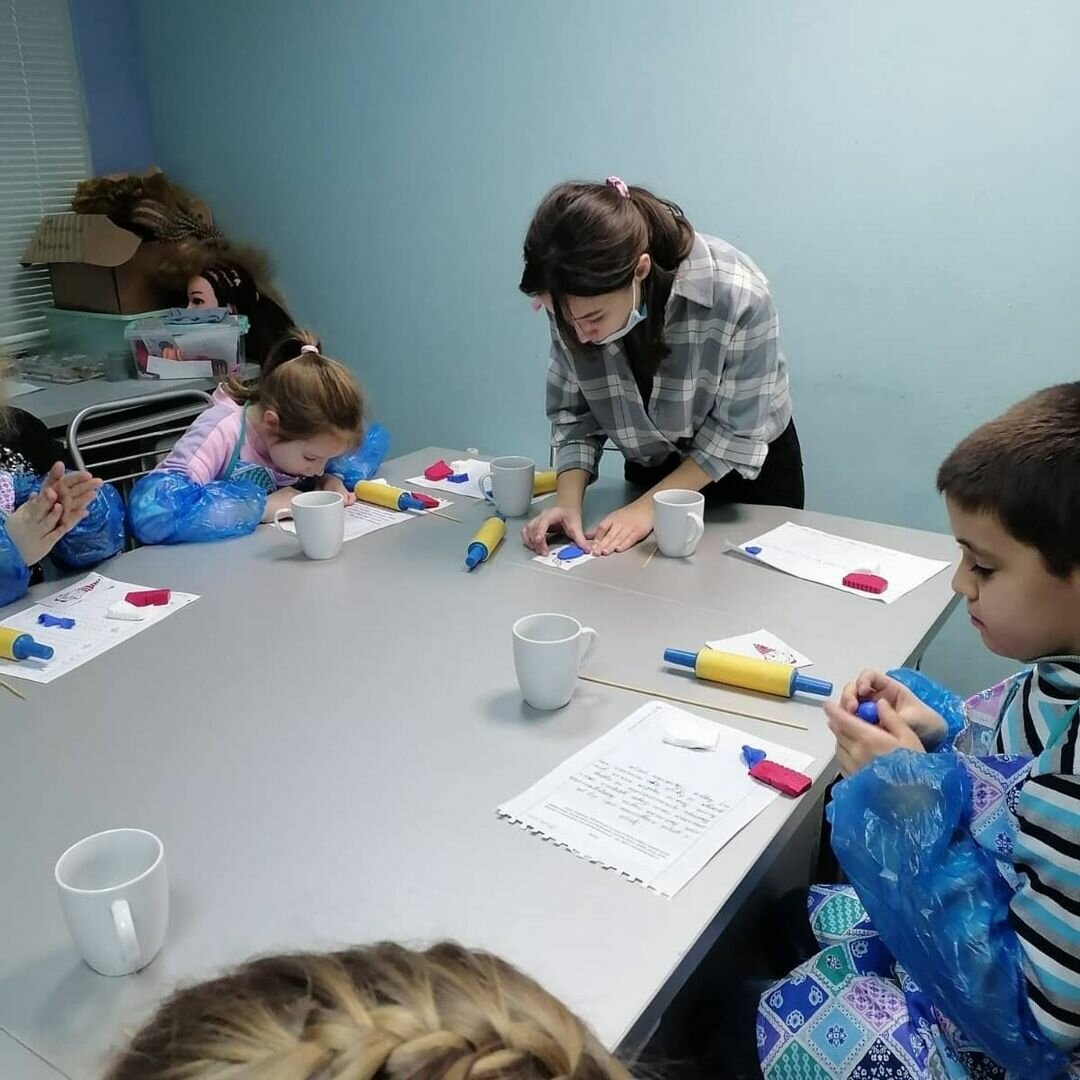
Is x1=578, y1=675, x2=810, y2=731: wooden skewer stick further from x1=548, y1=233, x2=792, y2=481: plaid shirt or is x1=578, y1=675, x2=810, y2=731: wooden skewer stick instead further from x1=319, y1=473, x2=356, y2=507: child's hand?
x1=319, y1=473, x2=356, y2=507: child's hand

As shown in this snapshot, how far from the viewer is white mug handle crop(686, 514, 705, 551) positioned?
1.58 metres

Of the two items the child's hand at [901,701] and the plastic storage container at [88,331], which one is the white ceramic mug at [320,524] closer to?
the child's hand at [901,701]

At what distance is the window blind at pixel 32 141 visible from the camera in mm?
3076

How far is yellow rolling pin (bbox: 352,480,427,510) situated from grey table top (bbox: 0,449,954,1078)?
0.19 meters

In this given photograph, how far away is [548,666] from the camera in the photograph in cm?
111

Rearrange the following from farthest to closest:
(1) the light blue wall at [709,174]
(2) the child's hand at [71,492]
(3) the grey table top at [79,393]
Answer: (3) the grey table top at [79,393], (1) the light blue wall at [709,174], (2) the child's hand at [71,492]

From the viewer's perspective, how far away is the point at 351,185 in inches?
119

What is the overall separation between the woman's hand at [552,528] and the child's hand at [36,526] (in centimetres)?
74

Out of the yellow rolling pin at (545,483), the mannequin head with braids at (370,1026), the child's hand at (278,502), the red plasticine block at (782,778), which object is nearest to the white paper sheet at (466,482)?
the yellow rolling pin at (545,483)

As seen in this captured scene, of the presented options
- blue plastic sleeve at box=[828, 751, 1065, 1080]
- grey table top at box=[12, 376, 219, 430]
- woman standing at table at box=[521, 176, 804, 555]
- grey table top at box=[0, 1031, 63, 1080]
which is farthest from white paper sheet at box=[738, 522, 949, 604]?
grey table top at box=[12, 376, 219, 430]

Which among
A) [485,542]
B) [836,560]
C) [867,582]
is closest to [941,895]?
[867,582]

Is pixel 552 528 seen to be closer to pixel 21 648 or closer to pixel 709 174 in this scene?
pixel 21 648

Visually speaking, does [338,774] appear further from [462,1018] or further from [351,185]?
[351,185]

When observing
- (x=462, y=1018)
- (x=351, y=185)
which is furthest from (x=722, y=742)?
(x=351, y=185)
